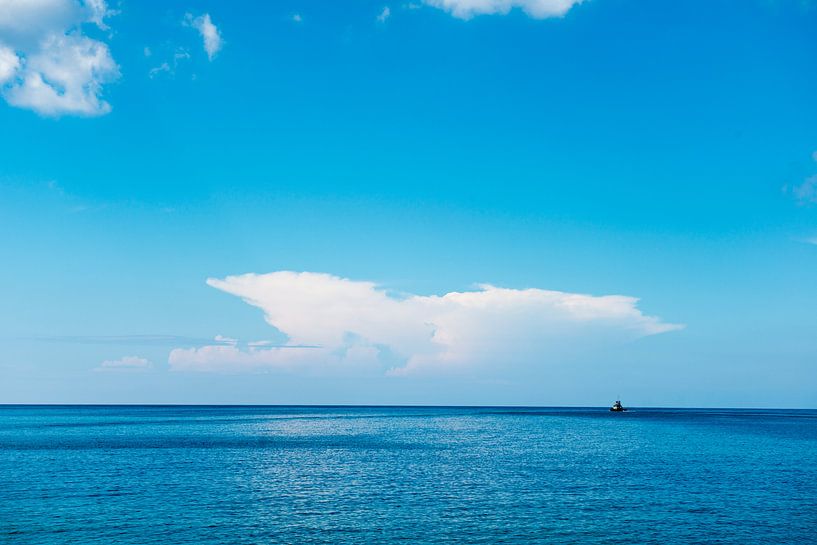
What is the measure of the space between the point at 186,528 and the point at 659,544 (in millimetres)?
30106

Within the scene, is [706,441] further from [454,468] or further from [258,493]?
[258,493]

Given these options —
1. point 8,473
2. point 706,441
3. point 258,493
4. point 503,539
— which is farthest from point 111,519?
point 706,441

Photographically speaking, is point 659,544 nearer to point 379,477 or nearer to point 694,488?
point 694,488

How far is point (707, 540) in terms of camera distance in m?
40.6

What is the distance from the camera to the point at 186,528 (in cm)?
4234

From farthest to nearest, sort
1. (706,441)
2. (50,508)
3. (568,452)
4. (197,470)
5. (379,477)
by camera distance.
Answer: (706,441), (568,452), (197,470), (379,477), (50,508)

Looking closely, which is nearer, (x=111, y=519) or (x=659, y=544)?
(x=659, y=544)

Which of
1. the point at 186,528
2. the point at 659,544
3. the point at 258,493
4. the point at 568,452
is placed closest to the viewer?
the point at 659,544

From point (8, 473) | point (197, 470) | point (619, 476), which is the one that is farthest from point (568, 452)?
point (8, 473)

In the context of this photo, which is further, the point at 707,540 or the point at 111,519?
the point at 111,519

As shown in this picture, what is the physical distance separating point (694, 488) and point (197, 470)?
51.1 meters

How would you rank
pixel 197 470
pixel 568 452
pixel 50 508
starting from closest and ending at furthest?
pixel 50 508 → pixel 197 470 → pixel 568 452

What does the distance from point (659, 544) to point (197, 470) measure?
165 feet

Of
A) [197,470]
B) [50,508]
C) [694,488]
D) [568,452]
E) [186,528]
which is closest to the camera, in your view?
[186,528]
